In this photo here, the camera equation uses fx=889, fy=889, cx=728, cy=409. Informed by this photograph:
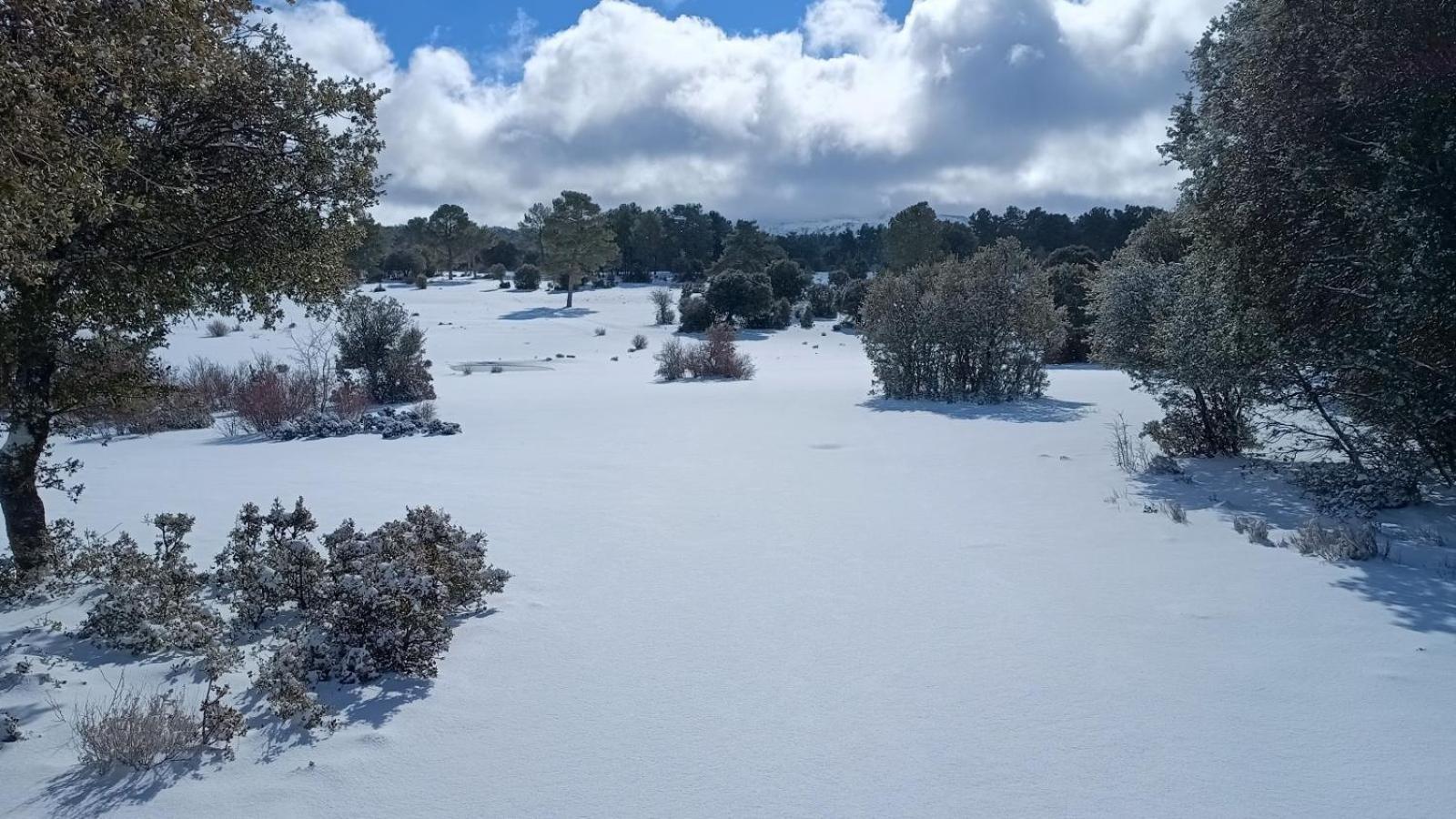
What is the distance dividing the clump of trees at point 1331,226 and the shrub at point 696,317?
3103cm

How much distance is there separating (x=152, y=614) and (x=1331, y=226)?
30.0 feet

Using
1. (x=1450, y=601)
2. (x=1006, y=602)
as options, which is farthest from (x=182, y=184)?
(x=1450, y=601)

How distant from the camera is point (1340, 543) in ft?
20.5

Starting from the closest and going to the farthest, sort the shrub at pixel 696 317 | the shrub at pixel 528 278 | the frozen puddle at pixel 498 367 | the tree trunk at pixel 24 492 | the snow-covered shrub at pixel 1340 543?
the tree trunk at pixel 24 492 → the snow-covered shrub at pixel 1340 543 → the frozen puddle at pixel 498 367 → the shrub at pixel 696 317 → the shrub at pixel 528 278

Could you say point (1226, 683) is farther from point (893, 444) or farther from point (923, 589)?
point (893, 444)

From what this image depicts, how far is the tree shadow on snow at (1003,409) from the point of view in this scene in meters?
15.9

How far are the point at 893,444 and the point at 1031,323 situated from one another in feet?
24.9

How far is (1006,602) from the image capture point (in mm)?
5523

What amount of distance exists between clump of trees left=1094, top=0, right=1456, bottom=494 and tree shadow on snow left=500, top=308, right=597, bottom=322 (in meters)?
37.4

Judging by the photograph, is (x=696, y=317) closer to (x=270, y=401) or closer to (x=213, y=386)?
(x=213, y=386)

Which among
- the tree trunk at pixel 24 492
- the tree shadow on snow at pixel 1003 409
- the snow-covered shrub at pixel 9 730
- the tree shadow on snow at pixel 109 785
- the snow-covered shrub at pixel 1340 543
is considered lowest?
the tree shadow on snow at pixel 1003 409

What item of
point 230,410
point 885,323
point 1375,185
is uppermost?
point 1375,185

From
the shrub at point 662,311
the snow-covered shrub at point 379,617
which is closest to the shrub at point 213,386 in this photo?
the snow-covered shrub at point 379,617

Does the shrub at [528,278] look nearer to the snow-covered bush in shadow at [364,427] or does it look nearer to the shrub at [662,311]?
the shrub at [662,311]
